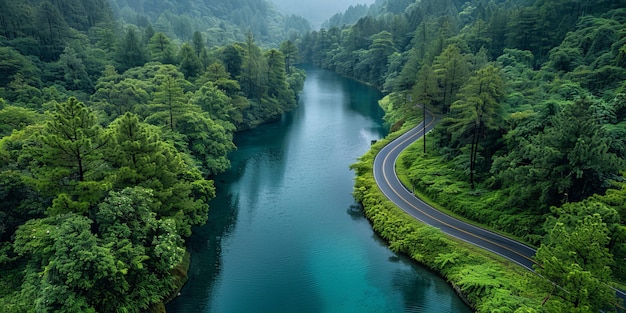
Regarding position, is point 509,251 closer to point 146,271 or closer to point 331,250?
point 331,250

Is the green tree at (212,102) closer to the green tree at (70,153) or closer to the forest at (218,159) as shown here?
the forest at (218,159)

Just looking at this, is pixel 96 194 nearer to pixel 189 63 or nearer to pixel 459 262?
pixel 459 262

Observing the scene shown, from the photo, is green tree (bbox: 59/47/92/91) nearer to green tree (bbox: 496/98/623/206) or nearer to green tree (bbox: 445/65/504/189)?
green tree (bbox: 445/65/504/189)

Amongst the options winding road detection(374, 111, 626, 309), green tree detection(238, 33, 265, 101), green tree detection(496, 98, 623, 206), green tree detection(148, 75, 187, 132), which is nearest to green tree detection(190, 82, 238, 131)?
green tree detection(148, 75, 187, 132)

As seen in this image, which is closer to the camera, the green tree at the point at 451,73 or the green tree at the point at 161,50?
the green tree at the point at 451,73

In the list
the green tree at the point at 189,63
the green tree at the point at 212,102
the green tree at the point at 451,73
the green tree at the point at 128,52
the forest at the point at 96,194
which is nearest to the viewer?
Answer: the forest at the point at 96,194

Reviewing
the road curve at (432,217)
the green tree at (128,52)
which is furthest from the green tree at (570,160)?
the green tree at (128,52)

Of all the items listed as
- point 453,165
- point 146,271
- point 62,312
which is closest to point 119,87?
point 146,271
